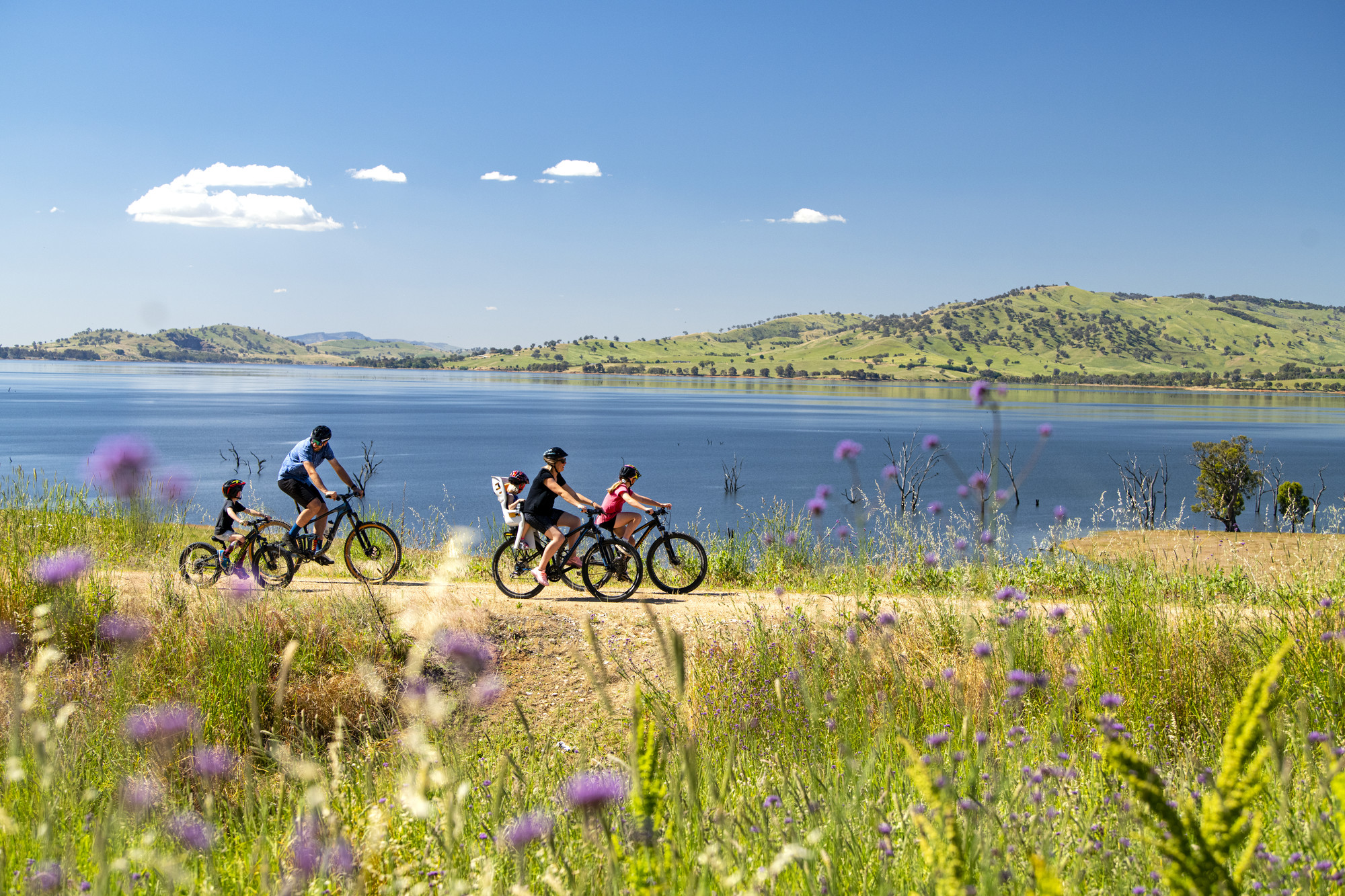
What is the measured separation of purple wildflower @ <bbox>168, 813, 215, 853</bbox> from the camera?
122 inches

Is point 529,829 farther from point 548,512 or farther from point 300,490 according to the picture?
point 300,490

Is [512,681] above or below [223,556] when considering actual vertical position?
below

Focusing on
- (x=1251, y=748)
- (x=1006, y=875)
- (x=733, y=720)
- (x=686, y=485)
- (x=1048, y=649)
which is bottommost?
(x=686, y=485)

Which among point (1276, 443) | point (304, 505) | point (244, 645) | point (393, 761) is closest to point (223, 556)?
point (304, 505)

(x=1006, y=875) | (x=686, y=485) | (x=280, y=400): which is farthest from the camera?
(x=280, y=400)

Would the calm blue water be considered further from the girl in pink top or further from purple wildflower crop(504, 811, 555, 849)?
purple wildflower crop(504, 811, 555, 849)

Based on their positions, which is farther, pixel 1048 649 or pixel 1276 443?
pixel 1276 443

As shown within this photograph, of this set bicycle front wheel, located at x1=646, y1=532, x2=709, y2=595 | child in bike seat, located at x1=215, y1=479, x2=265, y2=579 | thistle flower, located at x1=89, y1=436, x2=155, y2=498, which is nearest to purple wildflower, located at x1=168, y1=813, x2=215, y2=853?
bicycle front wheel, located at x1=646, y1=532, x2=709, y2=595

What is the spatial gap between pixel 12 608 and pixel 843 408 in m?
135

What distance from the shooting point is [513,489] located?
12.2 m

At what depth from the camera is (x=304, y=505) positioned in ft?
39.9

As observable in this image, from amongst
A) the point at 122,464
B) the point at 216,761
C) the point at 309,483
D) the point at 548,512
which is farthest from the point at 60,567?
the point at 548,512

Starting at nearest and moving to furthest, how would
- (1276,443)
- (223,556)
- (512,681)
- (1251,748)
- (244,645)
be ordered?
1. (1251,748)
2. (244,645)
3. (512,681)
4. (223,556)
5. (1276,443)

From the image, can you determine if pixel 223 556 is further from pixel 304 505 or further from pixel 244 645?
pixel 244 645
